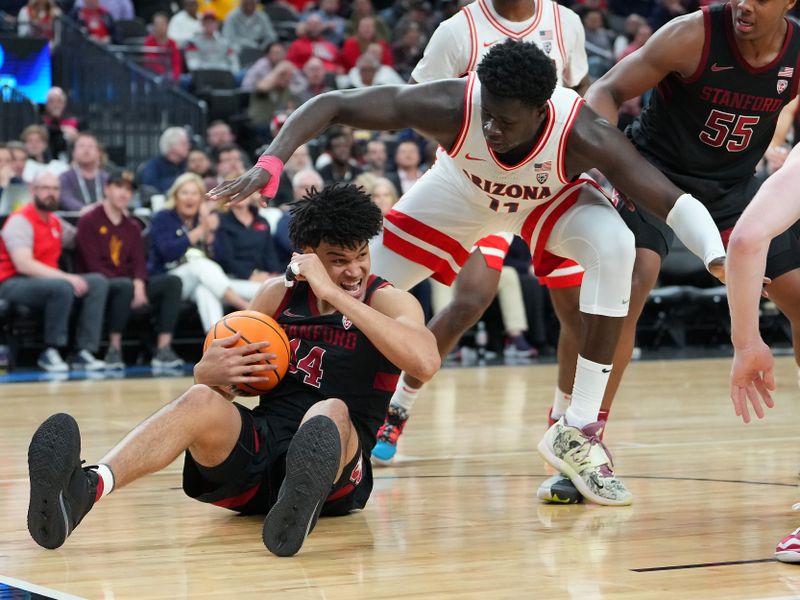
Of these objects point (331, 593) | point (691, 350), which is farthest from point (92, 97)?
point (331, 593)

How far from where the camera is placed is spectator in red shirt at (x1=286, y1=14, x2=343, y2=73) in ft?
49.1

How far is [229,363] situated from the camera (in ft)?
13.0

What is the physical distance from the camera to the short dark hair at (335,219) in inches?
160

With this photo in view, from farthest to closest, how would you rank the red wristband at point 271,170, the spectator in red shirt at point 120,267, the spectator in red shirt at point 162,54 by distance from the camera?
the spectator in red shirt at point 162,54, the spectator in red shirt at point 120,267, the red wristband at point 271,170

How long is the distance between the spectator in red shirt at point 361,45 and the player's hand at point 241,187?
11364 millimetres

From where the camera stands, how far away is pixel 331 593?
3.13 metres

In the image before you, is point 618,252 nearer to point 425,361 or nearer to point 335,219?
point 425,361

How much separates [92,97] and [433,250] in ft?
28.2

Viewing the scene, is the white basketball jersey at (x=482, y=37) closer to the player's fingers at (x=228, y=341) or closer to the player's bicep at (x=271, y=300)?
the player's bicep at (x=271, y=300)

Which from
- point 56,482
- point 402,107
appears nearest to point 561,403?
point 402,107

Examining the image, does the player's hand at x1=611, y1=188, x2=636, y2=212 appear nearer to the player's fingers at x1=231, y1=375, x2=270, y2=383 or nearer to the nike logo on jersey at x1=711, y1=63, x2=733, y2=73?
the nike logo on jersey at x1=711, y1=63, x2=733, y2=73

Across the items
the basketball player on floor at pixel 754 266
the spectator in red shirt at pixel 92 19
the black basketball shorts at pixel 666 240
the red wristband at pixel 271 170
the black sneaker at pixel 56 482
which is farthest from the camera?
the spectator in red shirt at pixel 92 19

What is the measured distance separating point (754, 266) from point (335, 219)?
4.72 ft


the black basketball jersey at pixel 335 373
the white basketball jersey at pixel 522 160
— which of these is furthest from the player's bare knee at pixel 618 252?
the black basketball jersey at pixel 335 373
